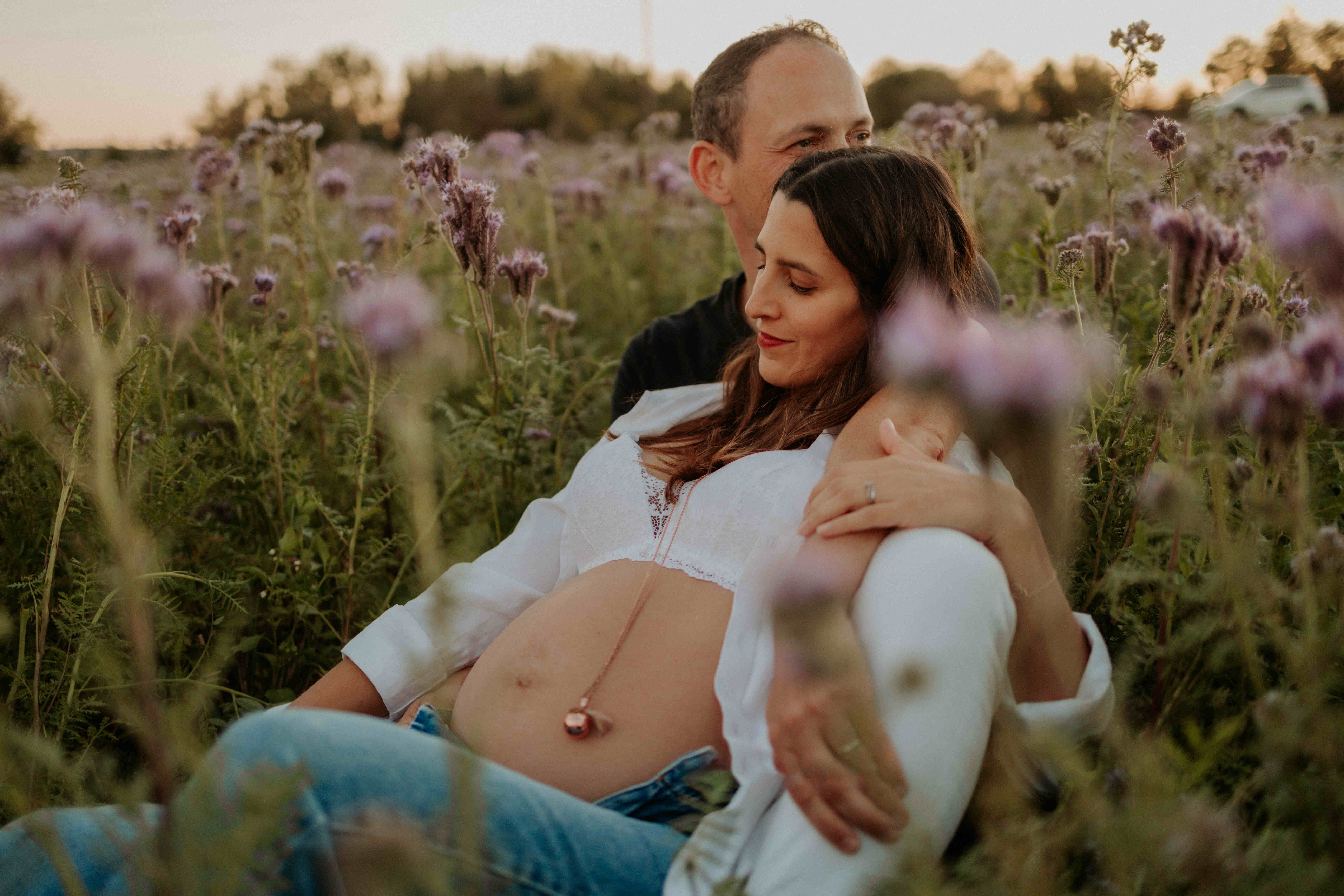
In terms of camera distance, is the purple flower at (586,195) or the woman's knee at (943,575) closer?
the woman's knee at (943,575)

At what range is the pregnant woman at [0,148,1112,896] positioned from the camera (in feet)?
3.71

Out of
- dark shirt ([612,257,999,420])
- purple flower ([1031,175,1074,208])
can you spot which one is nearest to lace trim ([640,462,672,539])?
dark shirt ([612,257,999,420])

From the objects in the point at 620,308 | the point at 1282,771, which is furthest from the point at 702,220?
the point at 1282,771

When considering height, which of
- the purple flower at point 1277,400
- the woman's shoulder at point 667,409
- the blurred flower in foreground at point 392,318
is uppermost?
the blurred flower in foreground at point 392,318

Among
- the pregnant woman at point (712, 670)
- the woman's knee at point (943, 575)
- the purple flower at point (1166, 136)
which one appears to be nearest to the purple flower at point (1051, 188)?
the purple flower at point (1166, 136)

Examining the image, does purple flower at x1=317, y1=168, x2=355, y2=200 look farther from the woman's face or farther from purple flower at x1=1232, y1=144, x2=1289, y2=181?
purple flower at x1=1232, y1=144, x2=1289, y2=181

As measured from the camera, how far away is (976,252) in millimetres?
2141

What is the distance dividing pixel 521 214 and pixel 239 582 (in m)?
3.91

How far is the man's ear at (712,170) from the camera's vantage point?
2.84 meters

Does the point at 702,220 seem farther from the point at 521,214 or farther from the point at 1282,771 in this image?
the point at 1282,771

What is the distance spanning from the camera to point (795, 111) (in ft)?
8.43

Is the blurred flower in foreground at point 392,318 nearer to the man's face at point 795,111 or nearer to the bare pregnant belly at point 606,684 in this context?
the bare pregnant belly at point 606,684

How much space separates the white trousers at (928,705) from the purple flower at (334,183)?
3.37m

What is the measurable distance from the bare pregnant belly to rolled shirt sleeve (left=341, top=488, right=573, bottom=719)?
16cm
